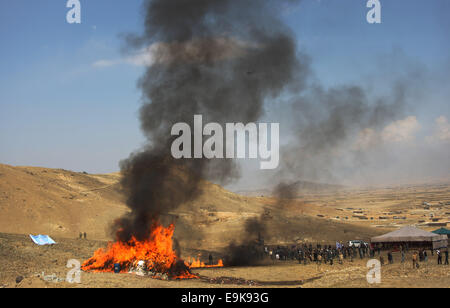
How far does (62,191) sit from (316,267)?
4934cm

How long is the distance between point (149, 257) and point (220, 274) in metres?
→ 6.62

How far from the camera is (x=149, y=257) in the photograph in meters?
33.0

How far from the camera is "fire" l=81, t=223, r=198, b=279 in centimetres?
3266

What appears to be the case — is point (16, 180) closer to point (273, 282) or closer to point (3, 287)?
point (3, 287)

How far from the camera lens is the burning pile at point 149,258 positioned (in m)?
32.5

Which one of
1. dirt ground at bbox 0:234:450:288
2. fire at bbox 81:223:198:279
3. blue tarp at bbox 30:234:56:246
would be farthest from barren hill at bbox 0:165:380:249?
fire at bbox 81:223:198:279

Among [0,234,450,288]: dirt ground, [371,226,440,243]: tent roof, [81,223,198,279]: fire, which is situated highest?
[371,226,440,243]: tent roof

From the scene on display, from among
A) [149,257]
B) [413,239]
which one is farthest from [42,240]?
[413,239]

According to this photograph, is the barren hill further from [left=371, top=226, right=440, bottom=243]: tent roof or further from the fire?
[left=371, top=226, right=440, bottom=243]: tent roof

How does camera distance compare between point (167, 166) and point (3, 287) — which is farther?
point (167, 166)

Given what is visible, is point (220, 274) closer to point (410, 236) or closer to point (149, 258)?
point (149, 258)

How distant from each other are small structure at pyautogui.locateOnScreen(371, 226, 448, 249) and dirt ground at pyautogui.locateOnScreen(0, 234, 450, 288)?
1.47 m
